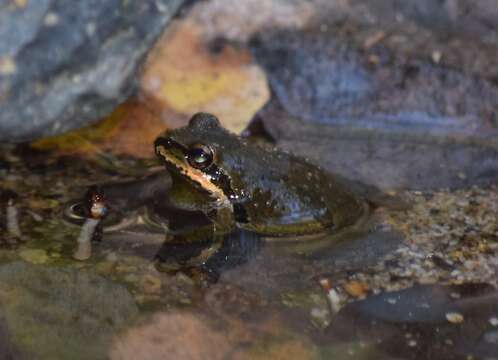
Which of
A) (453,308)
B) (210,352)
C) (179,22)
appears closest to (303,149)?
(179,22)

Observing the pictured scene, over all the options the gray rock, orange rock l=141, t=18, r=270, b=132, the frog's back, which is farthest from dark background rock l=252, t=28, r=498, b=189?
the gray rock

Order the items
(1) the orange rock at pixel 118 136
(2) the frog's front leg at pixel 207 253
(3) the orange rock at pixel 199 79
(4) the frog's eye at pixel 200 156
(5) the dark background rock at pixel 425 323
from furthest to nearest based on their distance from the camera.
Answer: (3) the orange rock at pixel 199 79, (1) the orange rock at pixel 118 136, (4) the frog's eye at pixel 200 156, (2) the frog's front leg at pixel 207 253, (5) the dark background rock at pixel 425 323

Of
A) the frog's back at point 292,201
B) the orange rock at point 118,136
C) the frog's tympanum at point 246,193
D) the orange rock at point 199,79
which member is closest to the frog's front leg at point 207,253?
the frog's tympanum at point 246,193

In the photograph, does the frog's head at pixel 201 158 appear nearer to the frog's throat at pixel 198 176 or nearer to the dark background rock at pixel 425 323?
the frog's throat at pixel 198 176

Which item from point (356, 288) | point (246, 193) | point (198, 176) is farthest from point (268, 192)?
point (356, 288)

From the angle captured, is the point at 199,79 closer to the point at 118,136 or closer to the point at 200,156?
the point at 118,136

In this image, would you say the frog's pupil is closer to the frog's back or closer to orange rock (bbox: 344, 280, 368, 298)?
the frog's back
